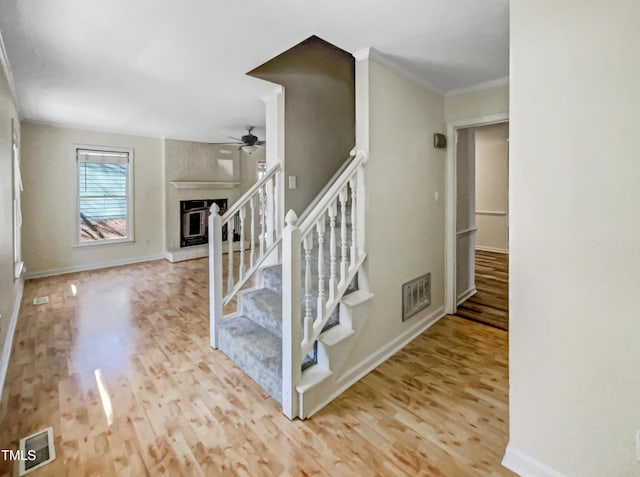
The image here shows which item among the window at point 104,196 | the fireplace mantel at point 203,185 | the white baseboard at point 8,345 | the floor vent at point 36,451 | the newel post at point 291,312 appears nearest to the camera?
the floor vent at point 36,451

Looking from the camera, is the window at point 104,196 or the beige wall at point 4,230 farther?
the window at point 104,196

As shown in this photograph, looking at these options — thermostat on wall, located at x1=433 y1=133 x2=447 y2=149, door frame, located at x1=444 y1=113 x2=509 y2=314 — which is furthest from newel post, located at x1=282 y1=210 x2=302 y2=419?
door frame, located at x1=444 y1=113 x2=509 y2=314

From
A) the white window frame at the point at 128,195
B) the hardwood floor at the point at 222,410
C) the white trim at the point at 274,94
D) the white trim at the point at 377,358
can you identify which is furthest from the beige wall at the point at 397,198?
the white window frame at the point at 128,195

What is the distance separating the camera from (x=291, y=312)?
71.5 inches

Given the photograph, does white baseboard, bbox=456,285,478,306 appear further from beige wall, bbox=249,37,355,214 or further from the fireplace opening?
the fireplace opening

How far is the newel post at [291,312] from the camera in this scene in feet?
5.87

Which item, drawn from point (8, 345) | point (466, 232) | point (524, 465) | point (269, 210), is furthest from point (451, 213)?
point (8, 345)

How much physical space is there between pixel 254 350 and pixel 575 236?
1.95m

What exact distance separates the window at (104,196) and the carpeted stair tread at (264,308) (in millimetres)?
4147

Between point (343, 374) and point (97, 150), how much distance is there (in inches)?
219

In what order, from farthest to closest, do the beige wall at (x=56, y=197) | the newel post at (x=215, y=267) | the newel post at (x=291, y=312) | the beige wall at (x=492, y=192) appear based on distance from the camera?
the beige wall at (x=492, y=192)
the beige wall at (x=56, y=197)
the newel post at (x=215, y=267)
the newel post at (x=291, y=312)

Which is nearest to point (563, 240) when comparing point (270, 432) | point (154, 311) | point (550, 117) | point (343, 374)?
point (550, 117)

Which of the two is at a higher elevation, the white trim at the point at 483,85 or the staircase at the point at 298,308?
the white trim at the point at 483,85

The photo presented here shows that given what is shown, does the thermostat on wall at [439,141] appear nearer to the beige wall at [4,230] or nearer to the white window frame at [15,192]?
the beige wall at [4,230]
